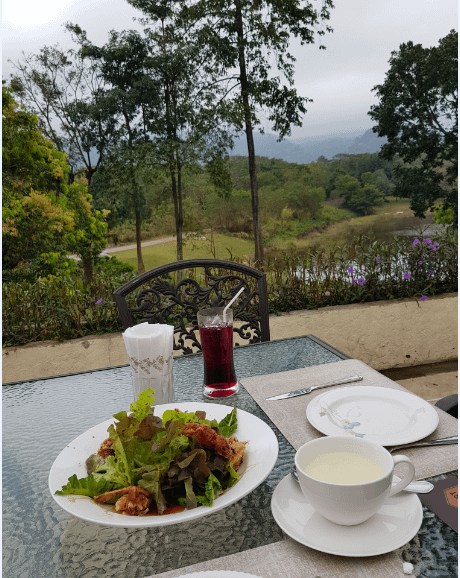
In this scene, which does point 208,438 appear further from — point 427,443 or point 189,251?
point 189,251

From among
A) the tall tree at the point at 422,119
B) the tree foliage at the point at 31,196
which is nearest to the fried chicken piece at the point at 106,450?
the tree foliage at the point at 31,196

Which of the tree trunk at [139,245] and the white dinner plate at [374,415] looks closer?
the white dinner plate at [374,415]

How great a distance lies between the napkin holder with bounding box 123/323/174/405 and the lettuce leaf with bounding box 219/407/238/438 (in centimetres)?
18

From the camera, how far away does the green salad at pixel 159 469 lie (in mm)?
481

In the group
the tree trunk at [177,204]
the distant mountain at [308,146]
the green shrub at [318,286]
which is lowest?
the green shrub at [318,286]

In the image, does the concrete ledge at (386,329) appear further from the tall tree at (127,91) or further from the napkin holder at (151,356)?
the tall tree at (127,91)

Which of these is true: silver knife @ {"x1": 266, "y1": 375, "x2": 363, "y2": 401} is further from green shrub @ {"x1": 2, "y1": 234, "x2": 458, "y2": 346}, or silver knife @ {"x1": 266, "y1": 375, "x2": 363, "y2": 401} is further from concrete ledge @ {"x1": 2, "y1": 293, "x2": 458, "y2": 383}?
green shrub @ {"x1": 2, "y1": 234, "x2": 458, "y2": 346}

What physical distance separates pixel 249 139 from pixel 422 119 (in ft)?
4.85

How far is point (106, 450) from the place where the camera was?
0.57m

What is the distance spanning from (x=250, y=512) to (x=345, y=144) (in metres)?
3.86

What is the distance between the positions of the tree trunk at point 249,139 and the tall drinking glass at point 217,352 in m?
2.42

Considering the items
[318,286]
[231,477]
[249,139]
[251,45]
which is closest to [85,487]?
[231,477]

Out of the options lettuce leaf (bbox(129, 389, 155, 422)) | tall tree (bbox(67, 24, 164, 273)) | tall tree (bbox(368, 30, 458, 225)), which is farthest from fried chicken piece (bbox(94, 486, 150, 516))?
tall tree (bbox(368, 30, 458, 225))

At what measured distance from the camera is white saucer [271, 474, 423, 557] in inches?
16.7
